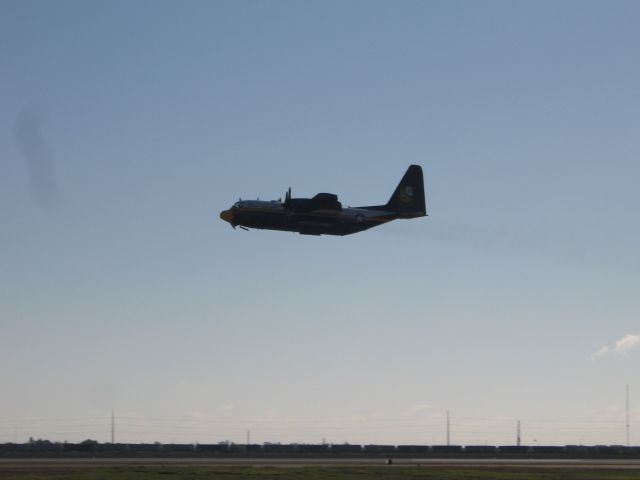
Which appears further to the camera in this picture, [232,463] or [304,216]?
[232,463]

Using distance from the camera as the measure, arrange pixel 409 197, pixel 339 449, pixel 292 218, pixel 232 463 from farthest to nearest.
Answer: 1. pixel 339 449
2. pixel 409 197
3. pixel 232 463
4. pixel 292 218

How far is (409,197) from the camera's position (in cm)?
10706

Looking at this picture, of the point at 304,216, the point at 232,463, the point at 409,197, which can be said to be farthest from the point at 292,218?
the point at 232,463

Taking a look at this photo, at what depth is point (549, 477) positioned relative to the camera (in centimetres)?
8569

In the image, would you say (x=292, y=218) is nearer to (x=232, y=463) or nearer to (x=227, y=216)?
(x=227, y=216)

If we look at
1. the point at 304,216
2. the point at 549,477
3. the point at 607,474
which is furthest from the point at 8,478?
the point at 607,474

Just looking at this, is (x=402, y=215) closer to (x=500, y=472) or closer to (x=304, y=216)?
(x=304, y=216)

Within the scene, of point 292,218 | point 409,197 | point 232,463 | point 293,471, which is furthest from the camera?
point 409,197

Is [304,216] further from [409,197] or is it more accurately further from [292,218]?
[409,197]

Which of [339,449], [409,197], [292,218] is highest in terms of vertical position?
[409,197]

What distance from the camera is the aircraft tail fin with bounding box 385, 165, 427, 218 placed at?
105688 millimetres

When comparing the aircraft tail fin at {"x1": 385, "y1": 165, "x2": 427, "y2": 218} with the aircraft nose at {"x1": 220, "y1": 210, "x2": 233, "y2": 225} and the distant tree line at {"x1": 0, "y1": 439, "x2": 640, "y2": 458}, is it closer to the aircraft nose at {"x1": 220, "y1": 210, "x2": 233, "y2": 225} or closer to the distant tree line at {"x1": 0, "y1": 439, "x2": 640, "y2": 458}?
the aircraft nose at {"x1": 220, "y1": 210, "x2": 233, "y2": 225}

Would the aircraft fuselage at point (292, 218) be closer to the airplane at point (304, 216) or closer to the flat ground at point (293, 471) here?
the airplane at point (304, 216)

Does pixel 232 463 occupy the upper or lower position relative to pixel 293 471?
lower
